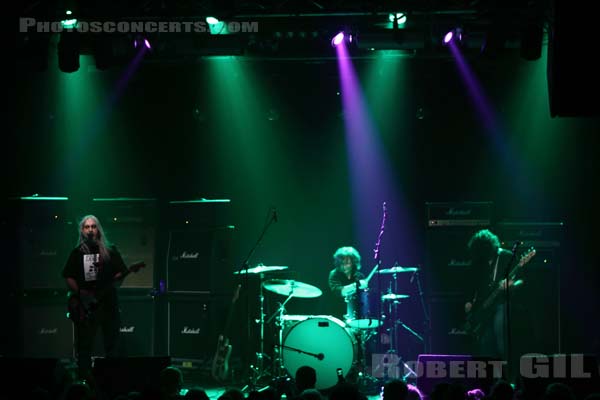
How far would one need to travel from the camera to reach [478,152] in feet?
39.1

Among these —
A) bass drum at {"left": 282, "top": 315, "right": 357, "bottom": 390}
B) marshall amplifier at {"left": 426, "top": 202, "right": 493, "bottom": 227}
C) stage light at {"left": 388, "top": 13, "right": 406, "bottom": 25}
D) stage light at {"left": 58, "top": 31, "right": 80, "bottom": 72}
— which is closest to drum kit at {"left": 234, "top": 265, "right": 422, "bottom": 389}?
bass drum at {"left": 282, "top": 315, "right": 357, "bottom": 390}

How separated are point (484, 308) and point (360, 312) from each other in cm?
151

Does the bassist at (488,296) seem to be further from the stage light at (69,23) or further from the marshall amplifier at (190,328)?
the stage light at (69,23)

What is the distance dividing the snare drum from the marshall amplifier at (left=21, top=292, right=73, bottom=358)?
3.67m

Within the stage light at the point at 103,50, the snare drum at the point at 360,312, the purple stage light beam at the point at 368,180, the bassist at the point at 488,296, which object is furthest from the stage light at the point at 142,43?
the bassist at the point at 488,296

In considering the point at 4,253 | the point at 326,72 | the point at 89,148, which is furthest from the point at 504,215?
the point at 4,253

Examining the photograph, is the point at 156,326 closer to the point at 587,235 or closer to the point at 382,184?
the point at 382,184

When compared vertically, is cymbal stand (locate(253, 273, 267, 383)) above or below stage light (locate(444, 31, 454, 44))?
below

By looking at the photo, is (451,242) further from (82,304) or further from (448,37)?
(82,304)

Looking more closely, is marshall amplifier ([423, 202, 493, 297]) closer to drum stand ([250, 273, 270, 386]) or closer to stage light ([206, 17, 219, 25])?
drum stand ([250, 273, 270, 386])

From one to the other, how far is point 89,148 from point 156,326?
2.87m

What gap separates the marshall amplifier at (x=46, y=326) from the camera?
34.6 feet

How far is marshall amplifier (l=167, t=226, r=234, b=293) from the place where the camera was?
10734mm

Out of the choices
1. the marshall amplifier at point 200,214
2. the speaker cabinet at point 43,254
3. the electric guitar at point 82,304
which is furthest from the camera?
the marshall amplifier at point 200,214
